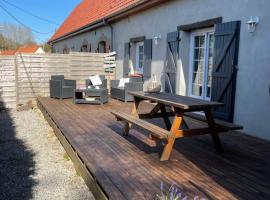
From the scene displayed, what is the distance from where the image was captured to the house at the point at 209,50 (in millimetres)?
4857

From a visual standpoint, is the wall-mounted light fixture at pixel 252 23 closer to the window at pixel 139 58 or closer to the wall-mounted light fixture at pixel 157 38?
the wall-mounted light fixture at pixel 157 38

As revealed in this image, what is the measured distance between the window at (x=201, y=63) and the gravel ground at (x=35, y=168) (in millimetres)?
3502

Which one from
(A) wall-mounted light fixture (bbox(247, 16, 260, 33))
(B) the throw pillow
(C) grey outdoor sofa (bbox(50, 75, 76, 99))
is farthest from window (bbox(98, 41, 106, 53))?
(A) wall-mounted light fixture (bbox(247, 16, 260, 33))

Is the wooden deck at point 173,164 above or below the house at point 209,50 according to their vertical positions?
below

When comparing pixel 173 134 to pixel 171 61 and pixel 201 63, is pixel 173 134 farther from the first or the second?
pixel 171 61

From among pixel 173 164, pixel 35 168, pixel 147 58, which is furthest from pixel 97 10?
pixel 173 164

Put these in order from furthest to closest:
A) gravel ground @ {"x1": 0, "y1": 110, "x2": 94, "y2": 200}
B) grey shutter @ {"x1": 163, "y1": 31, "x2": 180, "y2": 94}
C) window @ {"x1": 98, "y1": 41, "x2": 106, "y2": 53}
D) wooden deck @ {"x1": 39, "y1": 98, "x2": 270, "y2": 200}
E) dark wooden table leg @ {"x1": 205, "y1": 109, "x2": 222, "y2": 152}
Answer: window @ {"x1": 98, "y1": 41, "x2": 106, "y2": 53}
grey shutter @ {"x1": 163, "y1": 31, "x2": 180, "y2": 94}
dark wooden table leg @ {"x1": 205, "y1": 109, "x2": 222, "y2": 152}
gravel ground @ {"x1": 0, "y1": 110, "x2": 94, "y2": 200}
wooden deck @ {"x1": 39, "y1": 98, "x2": 270, "y2": 200}

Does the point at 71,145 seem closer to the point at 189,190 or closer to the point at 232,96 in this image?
the point at 189,190

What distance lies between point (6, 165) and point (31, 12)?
93.0 ft

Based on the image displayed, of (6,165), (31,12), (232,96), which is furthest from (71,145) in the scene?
(31,12)

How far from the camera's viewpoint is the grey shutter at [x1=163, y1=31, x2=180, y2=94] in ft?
23.7

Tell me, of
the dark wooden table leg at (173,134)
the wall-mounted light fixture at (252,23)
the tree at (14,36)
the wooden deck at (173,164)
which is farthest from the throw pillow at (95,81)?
the tree at (14,36)

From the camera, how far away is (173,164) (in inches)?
139

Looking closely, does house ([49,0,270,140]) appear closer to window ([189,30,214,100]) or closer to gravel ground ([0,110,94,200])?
window ([189,30,214,100])
